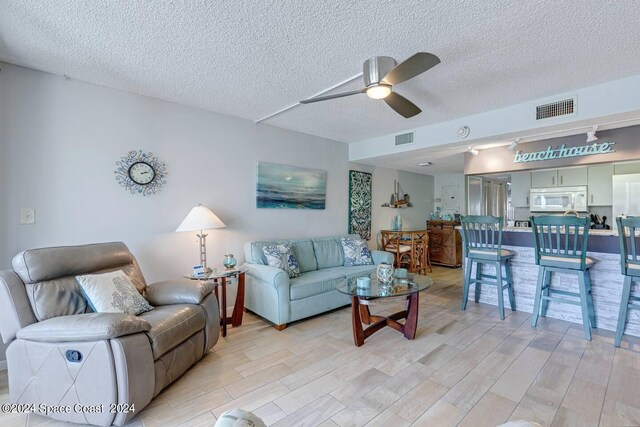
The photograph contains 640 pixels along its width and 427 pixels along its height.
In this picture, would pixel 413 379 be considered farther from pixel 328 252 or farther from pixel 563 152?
pixel 563 152

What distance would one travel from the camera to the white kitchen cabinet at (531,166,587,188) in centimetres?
440

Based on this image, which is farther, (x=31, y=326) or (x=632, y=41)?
(x=632, y=41)

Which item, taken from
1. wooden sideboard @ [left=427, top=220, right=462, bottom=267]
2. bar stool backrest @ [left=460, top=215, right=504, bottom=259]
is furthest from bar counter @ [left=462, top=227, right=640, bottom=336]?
wooden sideboard @ [left=427, top=220, right=462, bottom=267]

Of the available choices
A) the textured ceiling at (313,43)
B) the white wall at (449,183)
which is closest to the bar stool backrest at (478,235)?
the textured ceiling at (313,43)

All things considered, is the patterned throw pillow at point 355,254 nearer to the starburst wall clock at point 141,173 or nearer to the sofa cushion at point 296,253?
the sofa cushion at point 296,253

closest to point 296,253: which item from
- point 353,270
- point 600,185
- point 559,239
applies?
point 353,270

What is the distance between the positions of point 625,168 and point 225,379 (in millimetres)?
5693

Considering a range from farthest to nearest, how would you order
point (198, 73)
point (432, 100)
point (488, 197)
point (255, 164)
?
point (488, 197) < point (255, 164) < point (432, 100) < point (198, 73)

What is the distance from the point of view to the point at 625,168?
13.3ft

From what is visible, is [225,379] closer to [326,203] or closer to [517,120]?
[326,203]

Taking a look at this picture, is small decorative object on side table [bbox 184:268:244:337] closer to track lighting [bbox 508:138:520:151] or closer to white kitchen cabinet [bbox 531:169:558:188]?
track lighting [bbox 508:138:520:151]

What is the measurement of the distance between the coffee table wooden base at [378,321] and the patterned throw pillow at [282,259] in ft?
3.00

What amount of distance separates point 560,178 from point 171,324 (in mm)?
5690

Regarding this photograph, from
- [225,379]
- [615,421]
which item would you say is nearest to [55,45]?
[225,379]
